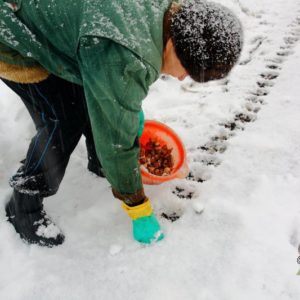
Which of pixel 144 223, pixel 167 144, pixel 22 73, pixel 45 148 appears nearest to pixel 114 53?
pixel 22 73

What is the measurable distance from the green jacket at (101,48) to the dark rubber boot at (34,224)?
1.66 ft

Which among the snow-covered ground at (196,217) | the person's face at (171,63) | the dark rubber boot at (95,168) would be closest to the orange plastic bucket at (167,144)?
the snow-covered ground at (196,217)

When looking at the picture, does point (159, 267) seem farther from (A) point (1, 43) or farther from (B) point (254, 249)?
(A) point (1, 43)

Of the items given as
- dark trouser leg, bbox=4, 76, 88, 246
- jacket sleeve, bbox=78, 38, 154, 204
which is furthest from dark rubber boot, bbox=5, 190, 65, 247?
jacket sleeve, bbox=78, 38, 154, 204

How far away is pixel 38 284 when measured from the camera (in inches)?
57.7

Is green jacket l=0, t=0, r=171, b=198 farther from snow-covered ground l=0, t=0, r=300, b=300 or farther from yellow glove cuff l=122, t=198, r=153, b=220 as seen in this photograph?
snow-covered ground l=0, t=0, r=300, b=300

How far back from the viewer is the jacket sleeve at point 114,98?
1.04 metres

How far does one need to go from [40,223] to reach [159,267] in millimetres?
561

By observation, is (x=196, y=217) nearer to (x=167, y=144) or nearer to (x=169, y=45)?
(x=167, y=144)

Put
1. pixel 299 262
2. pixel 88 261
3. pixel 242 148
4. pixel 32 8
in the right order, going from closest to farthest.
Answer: pixel 32 8 → pixel 299 262 → pixel 88 261 → pixel 242 148

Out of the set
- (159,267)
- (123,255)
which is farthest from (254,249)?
(123,255)

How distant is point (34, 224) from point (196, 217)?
72cm

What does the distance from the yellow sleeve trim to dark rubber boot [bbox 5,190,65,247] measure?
504 mm

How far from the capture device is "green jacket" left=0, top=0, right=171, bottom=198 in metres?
1.04
